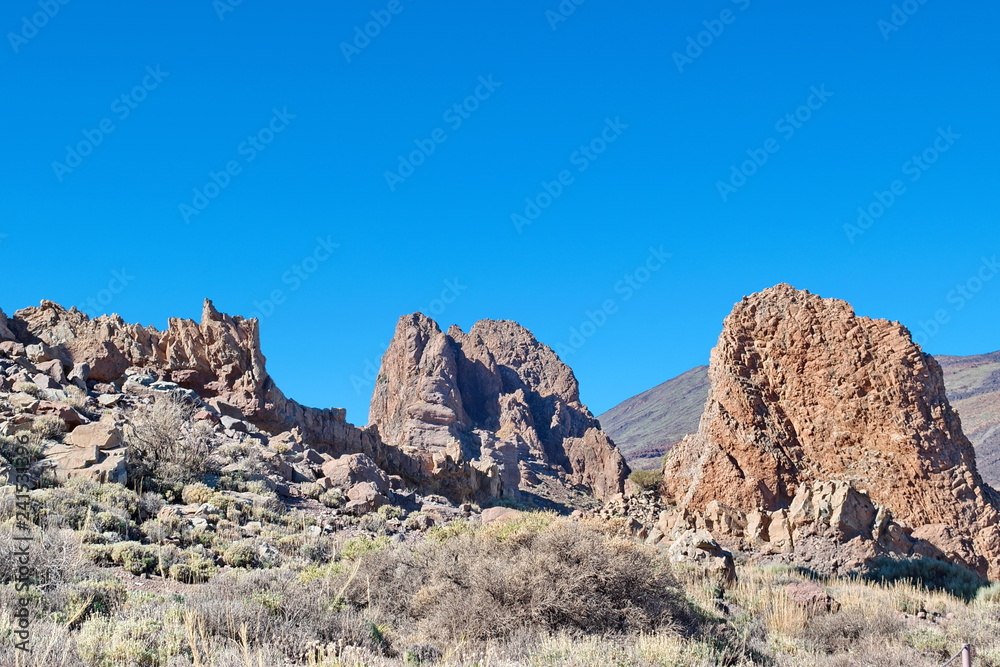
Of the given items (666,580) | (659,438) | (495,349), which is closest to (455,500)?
(666,580)

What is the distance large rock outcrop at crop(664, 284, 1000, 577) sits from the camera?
16.9 m

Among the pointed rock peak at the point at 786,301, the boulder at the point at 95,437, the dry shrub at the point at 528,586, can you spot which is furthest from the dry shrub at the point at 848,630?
the boulder at the point at 95,437

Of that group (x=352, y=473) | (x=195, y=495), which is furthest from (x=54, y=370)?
(x=195, y=495)

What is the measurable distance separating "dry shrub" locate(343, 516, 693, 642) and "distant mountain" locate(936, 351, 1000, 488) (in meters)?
75.0

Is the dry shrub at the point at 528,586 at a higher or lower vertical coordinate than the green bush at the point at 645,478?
lower

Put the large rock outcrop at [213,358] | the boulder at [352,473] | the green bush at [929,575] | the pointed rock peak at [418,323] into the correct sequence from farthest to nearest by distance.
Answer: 1. the pointed rock peak at [418,323]
2. the large rock outcrop at [213,358]
3. the boulder at [352,473]
4. the green bush at [929,575]

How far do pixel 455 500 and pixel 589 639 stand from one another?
18.7m

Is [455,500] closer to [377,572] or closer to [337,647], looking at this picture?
[377,572]

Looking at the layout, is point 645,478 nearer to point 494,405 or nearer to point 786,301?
point 786,301

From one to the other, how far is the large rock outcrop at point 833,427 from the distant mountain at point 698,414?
209 feet

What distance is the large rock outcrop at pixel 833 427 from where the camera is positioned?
666 inches

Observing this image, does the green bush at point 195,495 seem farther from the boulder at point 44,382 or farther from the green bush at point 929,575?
the green bush at point 929,575

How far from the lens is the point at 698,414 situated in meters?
148

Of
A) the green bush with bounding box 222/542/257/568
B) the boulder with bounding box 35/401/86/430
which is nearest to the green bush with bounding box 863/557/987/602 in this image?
the green bush with bounding box 222/542/257/568
